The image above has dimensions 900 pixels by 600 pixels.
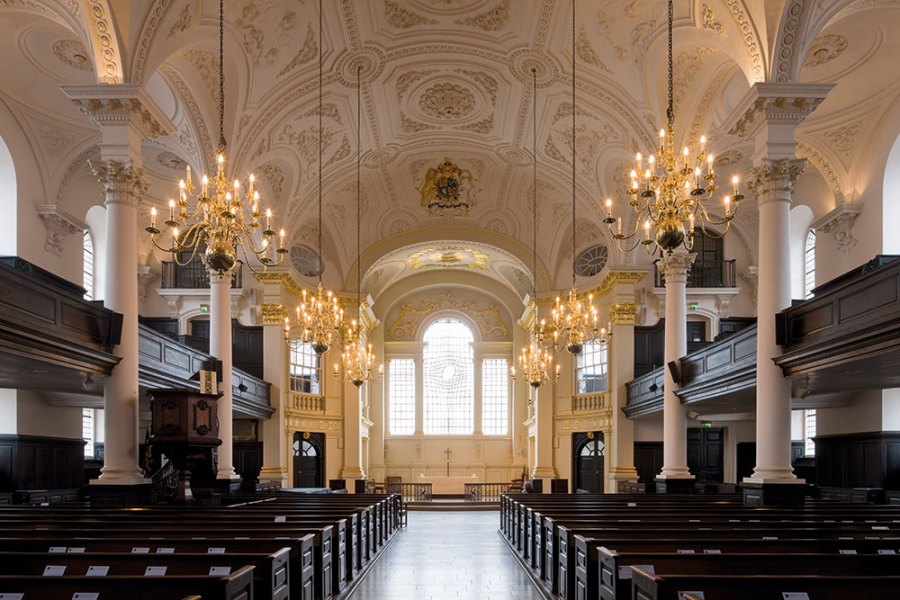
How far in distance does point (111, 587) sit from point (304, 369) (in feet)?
79.4

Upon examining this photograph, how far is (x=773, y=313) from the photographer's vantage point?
13.6 meters

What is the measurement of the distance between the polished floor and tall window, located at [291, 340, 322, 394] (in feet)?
30.3

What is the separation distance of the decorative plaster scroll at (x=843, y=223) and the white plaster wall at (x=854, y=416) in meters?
3.47

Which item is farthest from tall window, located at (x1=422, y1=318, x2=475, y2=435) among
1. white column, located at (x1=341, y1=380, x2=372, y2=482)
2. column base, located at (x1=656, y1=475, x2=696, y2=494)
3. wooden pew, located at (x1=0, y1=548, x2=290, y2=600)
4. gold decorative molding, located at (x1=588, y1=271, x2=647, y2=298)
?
wooden pew, located at (x1=0, y1=548, x2=290, y2=600)

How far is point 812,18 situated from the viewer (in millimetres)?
13430

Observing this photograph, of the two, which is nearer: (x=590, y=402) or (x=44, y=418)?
(x=44, y=418)

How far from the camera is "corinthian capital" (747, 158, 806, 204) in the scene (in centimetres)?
1366

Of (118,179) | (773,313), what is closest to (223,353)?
(118,179)

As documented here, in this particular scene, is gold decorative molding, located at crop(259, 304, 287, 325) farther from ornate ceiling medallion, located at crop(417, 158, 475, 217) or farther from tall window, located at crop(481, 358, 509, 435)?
tall window, located at crop(481, 358, 509, 435)

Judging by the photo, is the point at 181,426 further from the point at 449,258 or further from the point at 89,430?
the point at 449,258

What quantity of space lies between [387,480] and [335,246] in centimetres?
1185

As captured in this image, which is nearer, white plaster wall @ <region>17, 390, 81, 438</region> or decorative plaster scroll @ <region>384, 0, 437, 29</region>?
white plaster wall @ <region>17, 390, 81, 438</region>

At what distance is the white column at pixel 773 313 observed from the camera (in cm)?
1345

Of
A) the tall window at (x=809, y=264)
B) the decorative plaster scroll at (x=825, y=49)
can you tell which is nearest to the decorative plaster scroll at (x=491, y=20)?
the decorative plaster scroll at (x=825, y=49)
